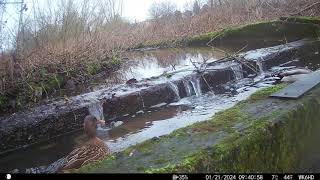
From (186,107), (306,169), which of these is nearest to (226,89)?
(186,107)

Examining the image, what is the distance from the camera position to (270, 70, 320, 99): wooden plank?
453cm

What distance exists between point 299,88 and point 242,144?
1.85 metres

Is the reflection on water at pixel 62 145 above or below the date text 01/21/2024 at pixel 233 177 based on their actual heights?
below

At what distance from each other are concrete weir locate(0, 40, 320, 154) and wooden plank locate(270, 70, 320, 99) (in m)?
3.60

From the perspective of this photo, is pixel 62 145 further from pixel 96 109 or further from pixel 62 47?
pixel 62 47

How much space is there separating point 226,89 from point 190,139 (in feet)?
18.9

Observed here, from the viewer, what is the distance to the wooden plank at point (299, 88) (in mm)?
4533

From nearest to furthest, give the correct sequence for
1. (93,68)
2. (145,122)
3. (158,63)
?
(145,122) → (93,68) → (158,63)

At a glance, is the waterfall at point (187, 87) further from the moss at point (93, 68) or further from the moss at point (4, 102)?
the moss at point (4, 102)

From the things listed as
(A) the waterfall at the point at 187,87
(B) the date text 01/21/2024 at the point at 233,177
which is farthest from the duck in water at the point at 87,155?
(A) the waterfall at the point at 187,87

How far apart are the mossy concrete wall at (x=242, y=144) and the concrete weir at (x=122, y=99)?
11.4ft

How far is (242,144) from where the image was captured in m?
3.33

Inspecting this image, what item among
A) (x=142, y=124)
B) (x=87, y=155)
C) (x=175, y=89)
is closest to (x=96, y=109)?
(x=142, y=124)

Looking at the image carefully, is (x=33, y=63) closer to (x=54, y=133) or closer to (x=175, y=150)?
(x=54, y=133)
